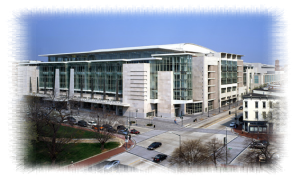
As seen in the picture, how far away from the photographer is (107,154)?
4112cm

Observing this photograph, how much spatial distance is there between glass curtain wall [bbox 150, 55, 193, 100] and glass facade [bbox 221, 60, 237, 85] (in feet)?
71.4

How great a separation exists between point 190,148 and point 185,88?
40.0 m

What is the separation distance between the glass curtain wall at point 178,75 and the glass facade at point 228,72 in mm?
21762

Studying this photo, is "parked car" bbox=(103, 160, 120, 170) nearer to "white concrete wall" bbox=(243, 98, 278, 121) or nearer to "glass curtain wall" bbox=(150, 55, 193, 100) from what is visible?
"white concrete wall" bbox=(243, 98, 278, 121)

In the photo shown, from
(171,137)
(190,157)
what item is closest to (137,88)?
(171,137)

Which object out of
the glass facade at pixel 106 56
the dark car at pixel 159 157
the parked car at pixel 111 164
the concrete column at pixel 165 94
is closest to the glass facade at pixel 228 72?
the glass facade at pixel 106 56

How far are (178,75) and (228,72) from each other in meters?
29.9

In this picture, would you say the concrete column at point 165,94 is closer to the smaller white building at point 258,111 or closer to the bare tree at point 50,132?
the smaller white building at point 258,111

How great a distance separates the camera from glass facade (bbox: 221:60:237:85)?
288ft

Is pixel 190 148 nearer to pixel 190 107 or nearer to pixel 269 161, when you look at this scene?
pixel 269 161

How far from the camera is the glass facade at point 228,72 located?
8790cm

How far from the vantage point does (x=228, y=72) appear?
91.6 metres

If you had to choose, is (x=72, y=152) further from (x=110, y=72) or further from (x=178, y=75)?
(x=110, y=72)

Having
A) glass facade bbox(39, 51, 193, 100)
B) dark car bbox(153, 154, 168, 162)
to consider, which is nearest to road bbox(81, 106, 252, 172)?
dark car bbox(153, 154, 168, 162)
